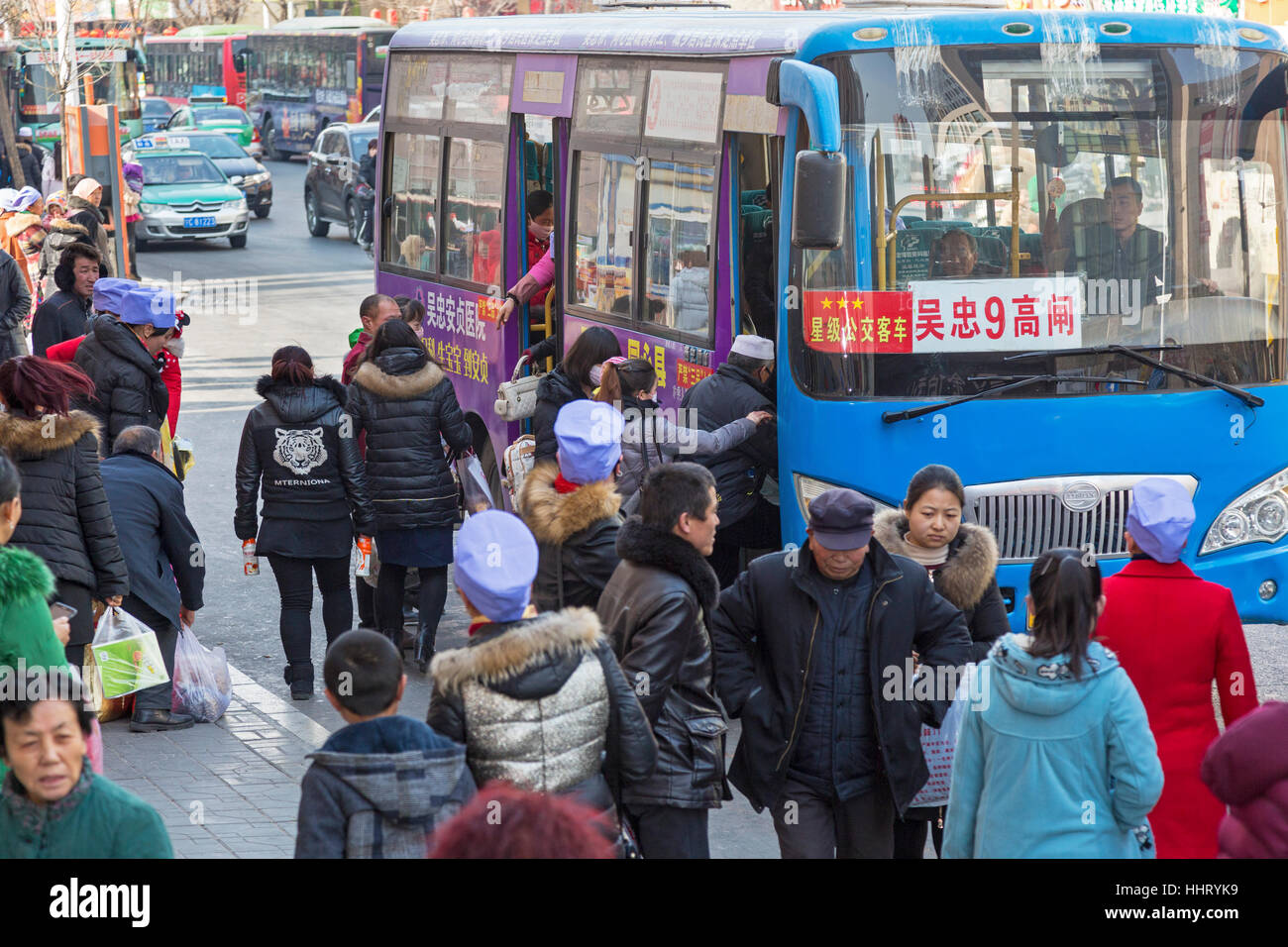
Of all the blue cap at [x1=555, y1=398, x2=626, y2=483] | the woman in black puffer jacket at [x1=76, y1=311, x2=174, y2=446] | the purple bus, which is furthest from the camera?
the woman in black puffer jacket at [x1=76, y1=311, x2=174, y2=446]

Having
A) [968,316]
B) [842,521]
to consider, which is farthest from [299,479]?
[842,521]

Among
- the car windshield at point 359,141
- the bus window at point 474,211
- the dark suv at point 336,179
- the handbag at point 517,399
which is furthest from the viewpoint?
the car windshield at point 359,141

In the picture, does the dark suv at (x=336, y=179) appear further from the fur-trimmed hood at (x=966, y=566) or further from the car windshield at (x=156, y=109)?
the fur-trimmed hood at (x=966, y=566)

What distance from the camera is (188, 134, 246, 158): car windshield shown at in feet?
112

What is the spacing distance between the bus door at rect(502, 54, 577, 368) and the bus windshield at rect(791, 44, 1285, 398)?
292 centimetres

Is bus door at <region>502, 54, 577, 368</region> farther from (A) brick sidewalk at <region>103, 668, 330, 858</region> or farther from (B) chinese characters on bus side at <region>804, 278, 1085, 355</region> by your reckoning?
(A) brick sidewalk at <region>103, 668, 330, 858</region>

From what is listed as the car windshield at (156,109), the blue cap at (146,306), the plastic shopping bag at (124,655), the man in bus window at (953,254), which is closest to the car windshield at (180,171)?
the car windshield at (156,109)

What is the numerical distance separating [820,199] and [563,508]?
2.14 m

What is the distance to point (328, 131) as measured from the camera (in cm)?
3262

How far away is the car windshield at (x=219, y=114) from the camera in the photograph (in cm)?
4885

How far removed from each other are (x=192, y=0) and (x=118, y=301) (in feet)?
229

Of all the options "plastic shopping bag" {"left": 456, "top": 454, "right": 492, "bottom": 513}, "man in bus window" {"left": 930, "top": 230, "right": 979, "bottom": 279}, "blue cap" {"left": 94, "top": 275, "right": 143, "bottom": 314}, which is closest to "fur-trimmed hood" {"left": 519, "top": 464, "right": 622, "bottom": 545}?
"man in bus window" {"left": 930, "top": 230, "right": 979, "bottom": 279}

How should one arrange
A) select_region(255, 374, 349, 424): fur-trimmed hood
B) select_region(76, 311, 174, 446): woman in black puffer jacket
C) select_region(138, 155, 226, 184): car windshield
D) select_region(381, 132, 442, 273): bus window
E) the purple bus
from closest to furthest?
select_region(255, 374, 349, 424): fur-trimmed hood < the purple bus < select_region(76, 311, 174, 446): woman in black puffer jacket < select_region(381, 132, 442, 273): bus window < select_region(138, 155, 226, 184): car windshield

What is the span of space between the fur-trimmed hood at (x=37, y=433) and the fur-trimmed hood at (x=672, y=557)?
287 cm
